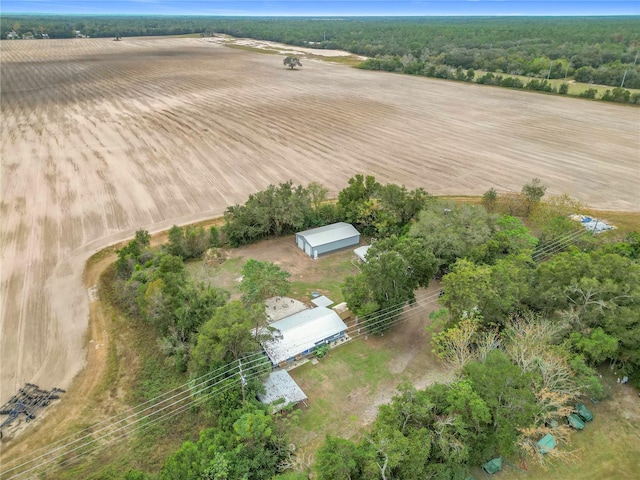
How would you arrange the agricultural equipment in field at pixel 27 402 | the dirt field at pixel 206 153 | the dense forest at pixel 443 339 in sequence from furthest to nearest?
the dirt field at pixel 206 153 < the agricultural equipment in field at pixel 27 402 < the dense forest at pixel 443 339

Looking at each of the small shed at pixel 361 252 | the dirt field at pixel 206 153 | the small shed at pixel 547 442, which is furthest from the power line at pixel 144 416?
the small shed at pixel 547 442

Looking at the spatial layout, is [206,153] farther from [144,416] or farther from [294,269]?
[144,416]

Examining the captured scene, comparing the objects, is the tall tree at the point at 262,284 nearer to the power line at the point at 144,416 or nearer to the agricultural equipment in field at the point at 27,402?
the power line at the point at 144,416

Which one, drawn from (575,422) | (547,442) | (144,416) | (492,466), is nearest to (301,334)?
(144,416)

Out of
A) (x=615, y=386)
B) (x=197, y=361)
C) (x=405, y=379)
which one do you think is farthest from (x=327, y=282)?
(x=615, y=386)

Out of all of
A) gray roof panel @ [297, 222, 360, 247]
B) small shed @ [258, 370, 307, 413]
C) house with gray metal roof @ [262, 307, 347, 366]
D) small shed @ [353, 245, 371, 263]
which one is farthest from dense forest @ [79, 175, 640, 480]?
gray roof panel @ [297, 222, 360, 247]

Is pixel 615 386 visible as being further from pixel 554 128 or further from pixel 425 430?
pixel 554 128

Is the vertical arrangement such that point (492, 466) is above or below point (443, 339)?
below
